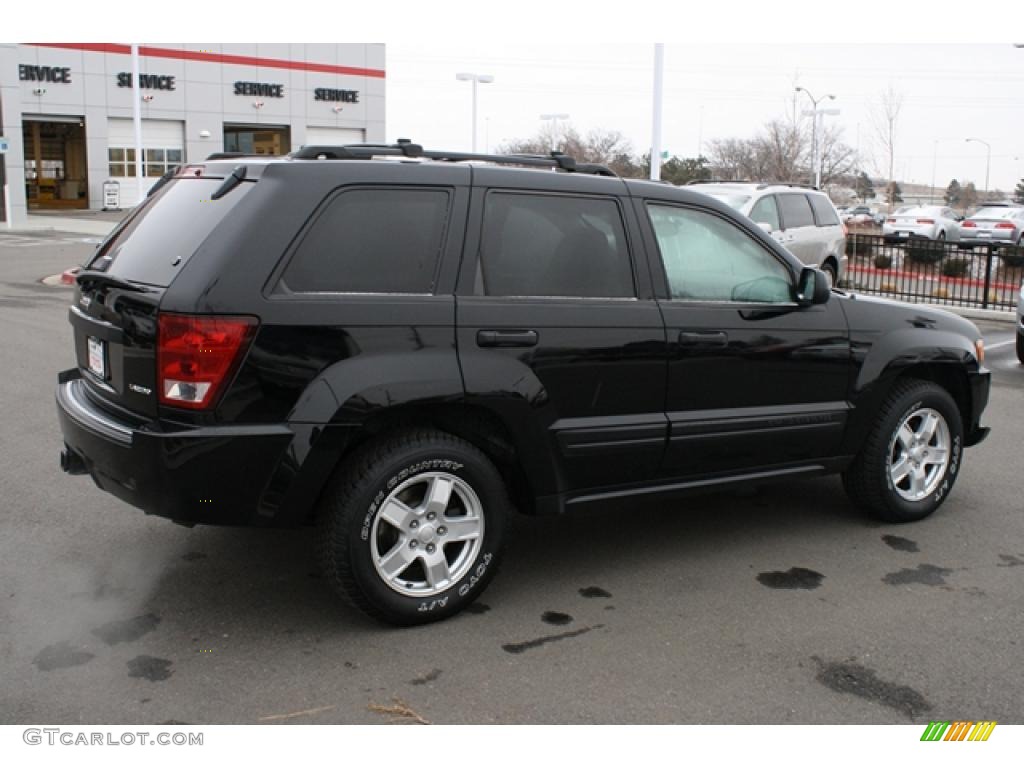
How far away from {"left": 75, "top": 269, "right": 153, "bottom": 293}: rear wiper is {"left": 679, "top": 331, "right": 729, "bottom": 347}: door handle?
7.68 feet

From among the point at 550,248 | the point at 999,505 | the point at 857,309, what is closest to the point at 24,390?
the point at 550,248

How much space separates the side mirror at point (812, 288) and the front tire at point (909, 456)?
32.0 inches

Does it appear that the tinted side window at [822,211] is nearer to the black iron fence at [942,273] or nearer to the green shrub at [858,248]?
the black iron fence at [942,273]

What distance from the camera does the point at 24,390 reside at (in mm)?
8656

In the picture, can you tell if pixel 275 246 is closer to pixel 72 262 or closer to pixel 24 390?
pixel 24 390

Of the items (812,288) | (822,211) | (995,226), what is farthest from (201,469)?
(995,226)

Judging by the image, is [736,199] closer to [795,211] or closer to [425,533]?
[795,211]

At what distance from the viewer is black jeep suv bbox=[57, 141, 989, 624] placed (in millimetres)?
3889

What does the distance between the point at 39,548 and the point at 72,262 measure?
19388 mm

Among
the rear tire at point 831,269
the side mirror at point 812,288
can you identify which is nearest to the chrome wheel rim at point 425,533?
the side mirror at point 812,288

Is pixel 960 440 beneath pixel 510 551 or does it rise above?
above

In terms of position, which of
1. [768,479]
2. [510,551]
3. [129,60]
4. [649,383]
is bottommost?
[510,551]

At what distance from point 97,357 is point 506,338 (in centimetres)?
173

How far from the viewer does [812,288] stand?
514 centimetres
